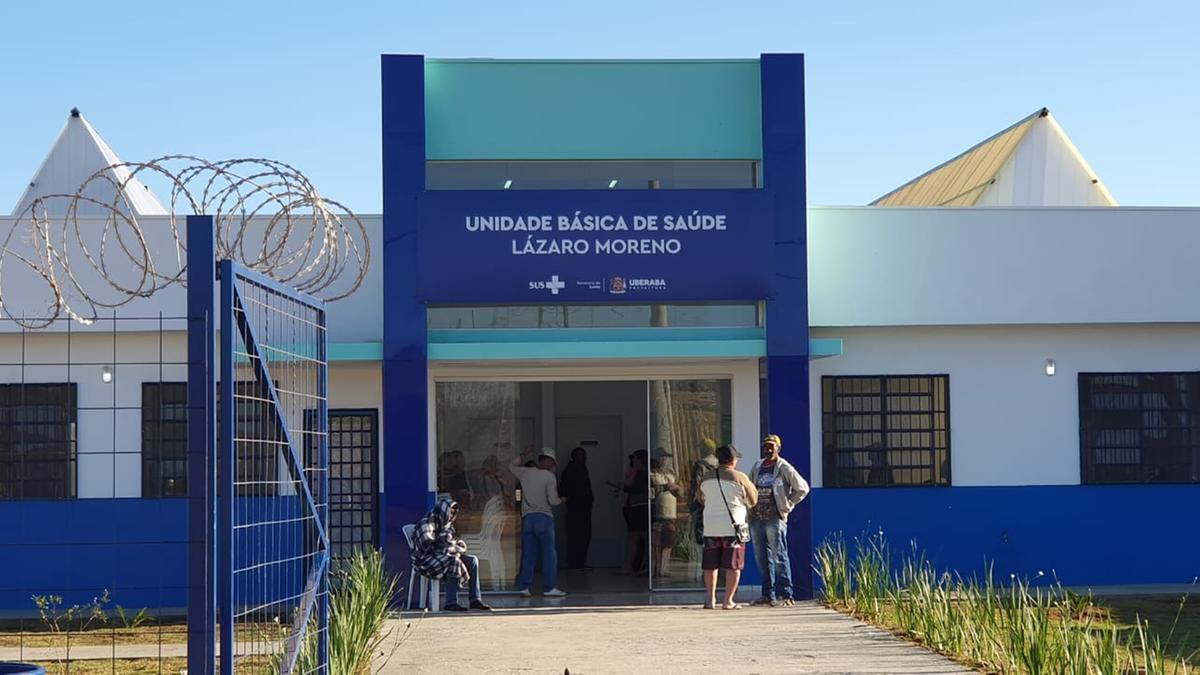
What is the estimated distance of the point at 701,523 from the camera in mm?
16953

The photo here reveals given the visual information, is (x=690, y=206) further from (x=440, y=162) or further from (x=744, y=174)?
(x=440, y=162)

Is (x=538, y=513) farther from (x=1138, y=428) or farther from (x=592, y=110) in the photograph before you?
(x=1138, y=428)

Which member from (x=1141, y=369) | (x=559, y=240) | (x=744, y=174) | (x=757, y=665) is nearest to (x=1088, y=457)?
(x=1141, y=369)

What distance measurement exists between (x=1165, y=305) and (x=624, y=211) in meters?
6.64

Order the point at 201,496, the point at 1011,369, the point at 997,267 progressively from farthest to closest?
the point at 1011,369
the point at 997,267
the point at 201,496

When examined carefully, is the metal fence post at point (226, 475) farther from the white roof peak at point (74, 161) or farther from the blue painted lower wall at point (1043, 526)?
the white roof peak at point (74, 161)

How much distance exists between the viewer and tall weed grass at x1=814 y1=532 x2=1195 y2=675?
10047mm

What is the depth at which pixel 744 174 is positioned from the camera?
18281 millimetres

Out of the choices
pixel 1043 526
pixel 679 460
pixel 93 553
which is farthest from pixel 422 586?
pixel 1043 526

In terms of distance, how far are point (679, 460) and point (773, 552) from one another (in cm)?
199

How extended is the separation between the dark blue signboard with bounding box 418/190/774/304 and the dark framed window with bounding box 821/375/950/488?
6.98 ft

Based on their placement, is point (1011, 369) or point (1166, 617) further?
point (1011, 369)

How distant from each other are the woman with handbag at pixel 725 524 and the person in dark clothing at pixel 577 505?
4.41 meters

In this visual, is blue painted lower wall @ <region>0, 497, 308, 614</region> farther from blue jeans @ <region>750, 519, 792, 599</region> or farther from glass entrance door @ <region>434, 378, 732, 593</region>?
blue jeans @ <region>750, 519, 792, 599</region>
